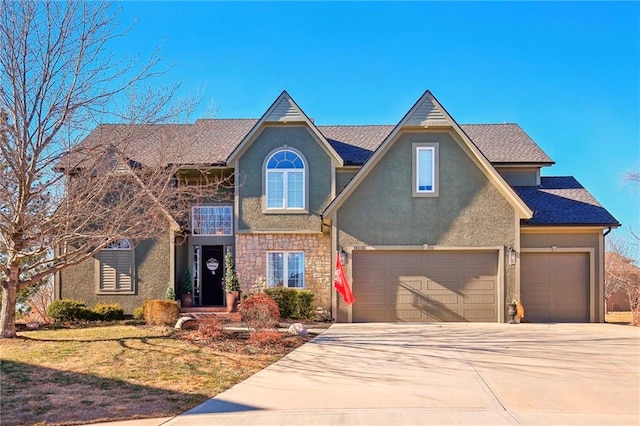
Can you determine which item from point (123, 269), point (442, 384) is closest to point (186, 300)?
point (123, 269)

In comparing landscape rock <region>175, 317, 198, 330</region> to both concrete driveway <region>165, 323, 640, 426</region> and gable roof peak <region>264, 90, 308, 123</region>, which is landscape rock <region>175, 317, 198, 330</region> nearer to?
concrete driveway <region>165, 323, 640, 426</region>

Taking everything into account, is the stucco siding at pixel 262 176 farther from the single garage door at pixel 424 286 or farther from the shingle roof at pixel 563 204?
the shingle roof at pixel 563 204

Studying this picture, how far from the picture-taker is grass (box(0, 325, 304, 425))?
7.74 meters

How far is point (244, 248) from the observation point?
19.0 m

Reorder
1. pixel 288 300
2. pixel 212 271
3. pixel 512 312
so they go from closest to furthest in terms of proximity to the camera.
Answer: pixel 512 312, pixel 288 300, pixel 212 271

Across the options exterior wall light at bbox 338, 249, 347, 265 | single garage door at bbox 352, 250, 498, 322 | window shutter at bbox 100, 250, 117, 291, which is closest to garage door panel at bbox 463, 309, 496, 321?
single garage door at bbox 352, 250, 498, 322

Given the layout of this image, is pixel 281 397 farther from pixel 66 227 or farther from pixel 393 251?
pixel 393 251

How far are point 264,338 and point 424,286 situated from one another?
22.1 ft

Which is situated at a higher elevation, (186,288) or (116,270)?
(116,270)

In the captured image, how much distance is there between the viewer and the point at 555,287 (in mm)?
17562

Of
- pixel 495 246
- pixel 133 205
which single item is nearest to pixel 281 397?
pixel 133 205

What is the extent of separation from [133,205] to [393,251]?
827 cm

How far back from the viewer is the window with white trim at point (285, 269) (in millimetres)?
18875

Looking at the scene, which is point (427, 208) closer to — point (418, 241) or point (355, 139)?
point (418, 241)
